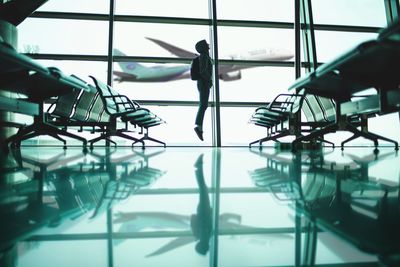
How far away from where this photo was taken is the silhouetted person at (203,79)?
13.1 ft

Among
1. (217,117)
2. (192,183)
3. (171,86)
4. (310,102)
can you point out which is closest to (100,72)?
(171,86)

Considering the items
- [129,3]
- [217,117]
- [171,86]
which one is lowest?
[217,117]

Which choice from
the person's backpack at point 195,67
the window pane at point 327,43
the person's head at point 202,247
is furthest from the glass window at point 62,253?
the window pane at point 327,43

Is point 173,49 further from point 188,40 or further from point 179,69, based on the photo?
point 179,69

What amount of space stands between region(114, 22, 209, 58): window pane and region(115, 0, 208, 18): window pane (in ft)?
0.66

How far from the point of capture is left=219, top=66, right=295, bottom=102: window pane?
581 cm

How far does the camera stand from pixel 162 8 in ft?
19.1

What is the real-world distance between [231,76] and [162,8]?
186 centimetres

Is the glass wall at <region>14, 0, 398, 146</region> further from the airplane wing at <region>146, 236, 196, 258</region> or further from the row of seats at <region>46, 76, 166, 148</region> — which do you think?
the airplane wing at <region>146, 236, 196, 258</region>

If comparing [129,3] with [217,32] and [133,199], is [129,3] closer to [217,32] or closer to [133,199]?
[217,32]

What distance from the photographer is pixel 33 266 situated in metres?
0.36

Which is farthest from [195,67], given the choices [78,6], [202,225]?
[202,225]

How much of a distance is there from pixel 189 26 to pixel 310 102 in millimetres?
2791

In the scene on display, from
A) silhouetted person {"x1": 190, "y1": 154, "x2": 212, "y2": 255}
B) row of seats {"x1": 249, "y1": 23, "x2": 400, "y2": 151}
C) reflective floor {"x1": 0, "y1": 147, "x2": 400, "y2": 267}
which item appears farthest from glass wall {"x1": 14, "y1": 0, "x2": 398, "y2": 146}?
silhouetted person {"x1": 190, "y1": 154, "x2": 212, "y2": 255}
